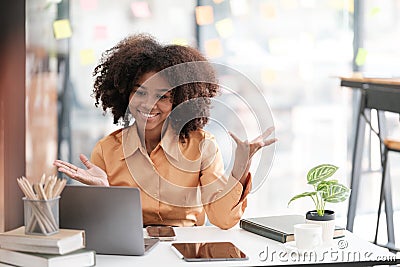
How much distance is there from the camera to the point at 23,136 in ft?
13.3

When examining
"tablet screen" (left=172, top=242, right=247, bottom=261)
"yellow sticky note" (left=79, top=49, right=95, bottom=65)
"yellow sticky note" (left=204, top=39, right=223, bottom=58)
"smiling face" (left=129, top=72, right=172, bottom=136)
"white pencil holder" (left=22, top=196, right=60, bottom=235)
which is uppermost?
"yellow sticky note" (left=204, top=39, right=223, bottom=58)

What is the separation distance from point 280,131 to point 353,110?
52 centimetres

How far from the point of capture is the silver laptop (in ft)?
6.35

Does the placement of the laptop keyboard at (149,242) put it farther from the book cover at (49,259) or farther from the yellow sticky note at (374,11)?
the yellow sticky note at (374,11)

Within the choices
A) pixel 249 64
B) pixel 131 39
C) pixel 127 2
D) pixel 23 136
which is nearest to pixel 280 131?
pixel 249 64

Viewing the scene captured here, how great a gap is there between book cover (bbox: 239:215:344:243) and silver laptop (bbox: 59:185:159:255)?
0.40 meters

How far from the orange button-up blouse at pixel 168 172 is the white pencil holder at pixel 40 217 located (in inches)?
28.2

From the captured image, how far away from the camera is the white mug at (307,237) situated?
1994 millimetres

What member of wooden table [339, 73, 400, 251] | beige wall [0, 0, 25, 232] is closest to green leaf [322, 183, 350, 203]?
wooden table [339, 73, 400, 251]

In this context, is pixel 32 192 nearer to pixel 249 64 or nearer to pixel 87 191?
pixel 87 191

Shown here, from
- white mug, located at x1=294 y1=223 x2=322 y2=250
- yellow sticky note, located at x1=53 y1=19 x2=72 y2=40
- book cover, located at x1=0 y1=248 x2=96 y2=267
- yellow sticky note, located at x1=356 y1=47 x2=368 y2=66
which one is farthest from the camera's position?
yellow sticky note, located at x1=356 y1=47 x2=368 y2=66

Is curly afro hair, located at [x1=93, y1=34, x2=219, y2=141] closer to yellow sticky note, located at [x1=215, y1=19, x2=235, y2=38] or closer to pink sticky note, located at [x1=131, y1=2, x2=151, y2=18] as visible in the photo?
pink sticky note, located at [x1=131, y1=2, x2=151, y2=18]

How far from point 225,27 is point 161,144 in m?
2.29

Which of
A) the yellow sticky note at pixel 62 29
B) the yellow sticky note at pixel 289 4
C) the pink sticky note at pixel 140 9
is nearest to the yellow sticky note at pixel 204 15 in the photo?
the pink sticky note at pixel 140 9
